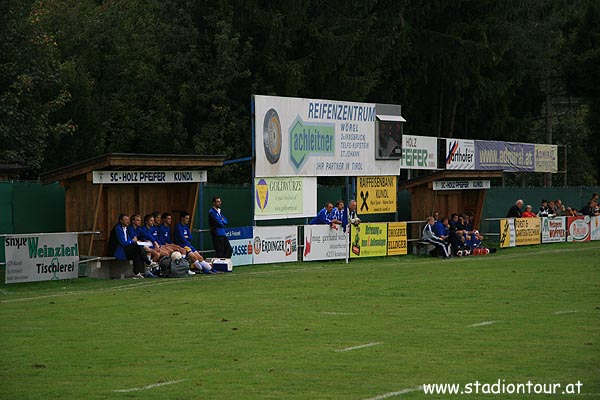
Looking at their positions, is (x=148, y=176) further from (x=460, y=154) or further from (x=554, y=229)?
(x=554, y=229)

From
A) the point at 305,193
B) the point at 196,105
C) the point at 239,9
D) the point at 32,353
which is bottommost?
the point at 32,353

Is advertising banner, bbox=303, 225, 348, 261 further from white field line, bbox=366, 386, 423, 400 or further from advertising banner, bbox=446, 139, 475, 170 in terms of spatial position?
white field line, bbox=366, 386, 423, 400

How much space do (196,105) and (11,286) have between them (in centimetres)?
2654

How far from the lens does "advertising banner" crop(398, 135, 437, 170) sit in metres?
41.0

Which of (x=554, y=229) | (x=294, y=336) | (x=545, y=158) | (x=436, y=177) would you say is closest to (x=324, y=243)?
(x=436, y=177)

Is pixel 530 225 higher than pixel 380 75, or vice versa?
pixel 380 75

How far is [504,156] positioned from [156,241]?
83.4 ft

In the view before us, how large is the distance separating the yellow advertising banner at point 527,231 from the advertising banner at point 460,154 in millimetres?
3700

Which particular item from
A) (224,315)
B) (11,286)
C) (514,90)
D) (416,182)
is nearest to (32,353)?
(224,315)

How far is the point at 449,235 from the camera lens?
37375 millimetres

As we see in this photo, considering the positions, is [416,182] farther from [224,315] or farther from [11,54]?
[224,315]

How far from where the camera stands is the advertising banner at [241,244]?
30.3 m

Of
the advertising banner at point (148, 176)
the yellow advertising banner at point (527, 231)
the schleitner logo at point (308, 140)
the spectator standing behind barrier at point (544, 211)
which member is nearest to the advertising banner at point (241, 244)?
the advertising banner at point (148, 176)

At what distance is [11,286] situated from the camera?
23797mm
